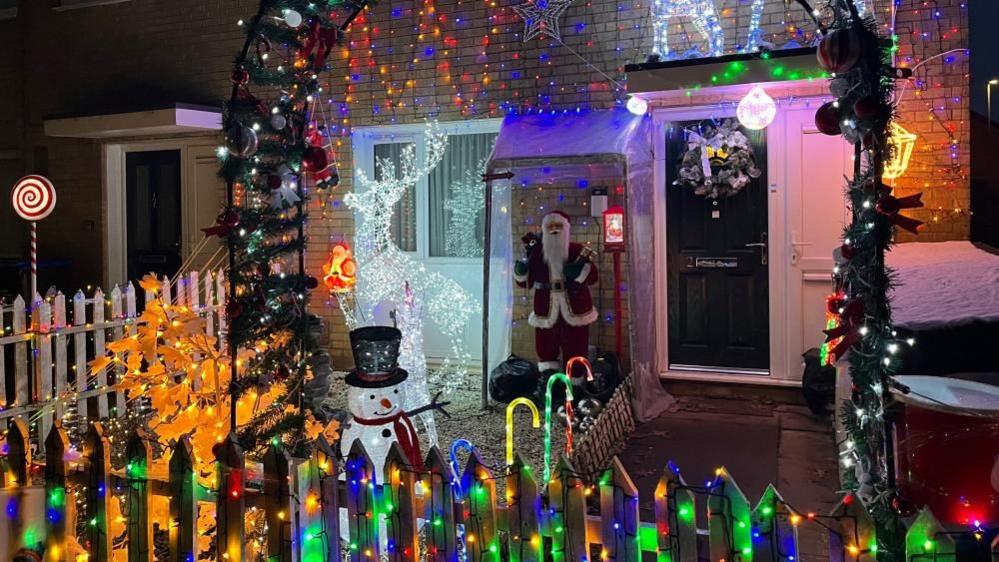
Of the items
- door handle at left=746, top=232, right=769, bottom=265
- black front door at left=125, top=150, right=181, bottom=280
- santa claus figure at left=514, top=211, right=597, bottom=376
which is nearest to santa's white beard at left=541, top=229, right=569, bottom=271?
santa claus figure at left=514, top=211, right=597, bottom=376

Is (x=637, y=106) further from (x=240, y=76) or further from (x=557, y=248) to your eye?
(x=240, y=76)

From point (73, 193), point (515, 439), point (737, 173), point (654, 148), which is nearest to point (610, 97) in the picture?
point (654, 148)

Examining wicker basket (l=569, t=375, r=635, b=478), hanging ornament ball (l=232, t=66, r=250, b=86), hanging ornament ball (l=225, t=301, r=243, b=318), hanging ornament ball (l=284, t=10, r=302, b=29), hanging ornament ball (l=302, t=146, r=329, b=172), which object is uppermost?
hanging ornament ball (l=284, t=10, r=302, b=29)

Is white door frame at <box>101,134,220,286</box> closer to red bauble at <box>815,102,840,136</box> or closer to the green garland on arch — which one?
the green garland on arch

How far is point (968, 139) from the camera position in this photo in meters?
6.73

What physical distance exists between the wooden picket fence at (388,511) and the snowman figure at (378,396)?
3.03 feet

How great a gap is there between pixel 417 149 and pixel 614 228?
8.85 ft

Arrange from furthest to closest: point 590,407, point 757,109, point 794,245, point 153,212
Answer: point 153,212 → point 794,245 → point 757,109 → point 590,407

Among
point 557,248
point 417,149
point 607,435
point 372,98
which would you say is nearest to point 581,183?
point 557,248

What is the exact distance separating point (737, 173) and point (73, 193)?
8.56 meters

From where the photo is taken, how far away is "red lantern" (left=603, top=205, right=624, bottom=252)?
754 cm

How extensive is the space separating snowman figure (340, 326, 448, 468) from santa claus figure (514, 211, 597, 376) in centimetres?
349

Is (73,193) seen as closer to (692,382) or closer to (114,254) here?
(114,254)

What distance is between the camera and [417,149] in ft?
29.9
